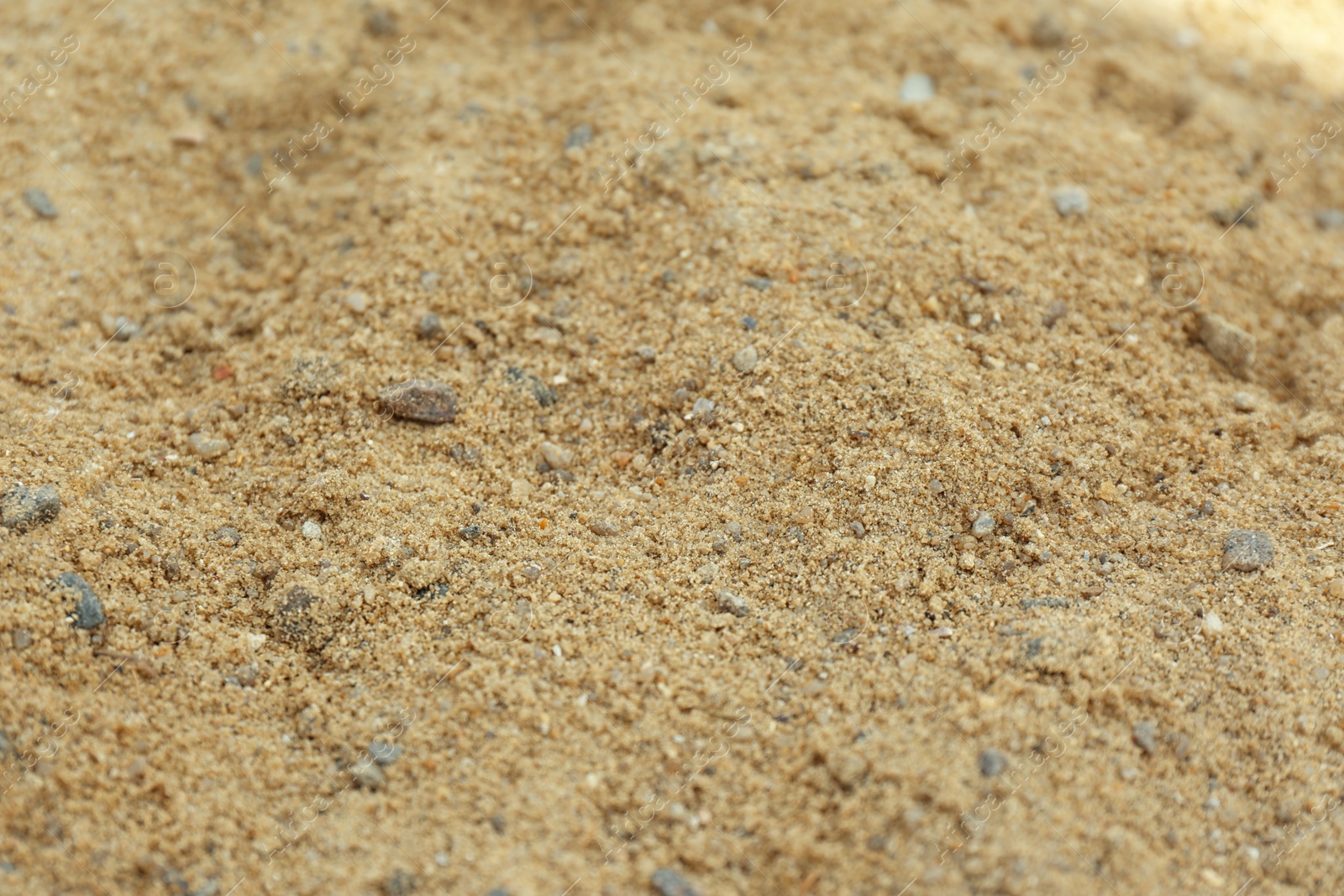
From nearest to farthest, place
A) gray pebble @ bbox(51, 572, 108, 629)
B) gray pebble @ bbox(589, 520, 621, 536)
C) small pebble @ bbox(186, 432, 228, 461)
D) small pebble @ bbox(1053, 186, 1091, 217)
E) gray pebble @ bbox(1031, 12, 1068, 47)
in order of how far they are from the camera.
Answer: gray pebble @ bbox(51, 572, 108, 629) → gray pebble @ bbox(589, 520, 621, 536) → small pebble @ bbox(186, 432, 228, 461) → small pebble @ bbox(1053, 186, 1091, 217) → gray pebble @ bbox(1031, 12, 1068, 47)

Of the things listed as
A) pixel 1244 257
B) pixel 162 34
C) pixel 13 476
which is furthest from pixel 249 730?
pixel 1244 257

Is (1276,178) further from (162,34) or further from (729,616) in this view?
(162,34)

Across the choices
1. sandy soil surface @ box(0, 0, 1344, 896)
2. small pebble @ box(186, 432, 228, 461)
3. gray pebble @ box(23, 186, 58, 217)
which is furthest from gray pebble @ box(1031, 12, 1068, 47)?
gray pebble @ box(23, 186, 58, 217)

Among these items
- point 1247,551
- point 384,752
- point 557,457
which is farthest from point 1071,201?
point 384,752

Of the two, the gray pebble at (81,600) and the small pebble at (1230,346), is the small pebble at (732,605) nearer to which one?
the gray pebble at (81,600)

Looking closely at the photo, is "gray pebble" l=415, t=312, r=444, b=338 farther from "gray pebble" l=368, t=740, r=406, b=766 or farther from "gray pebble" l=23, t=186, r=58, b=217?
"gray pebble" l=23, t=186, r=58, b=217

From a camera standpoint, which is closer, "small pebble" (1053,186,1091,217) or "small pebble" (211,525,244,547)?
"small pebble" (211,525,244,547)

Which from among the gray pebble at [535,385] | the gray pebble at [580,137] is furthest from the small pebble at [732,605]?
the gray pebble at [580,137]
